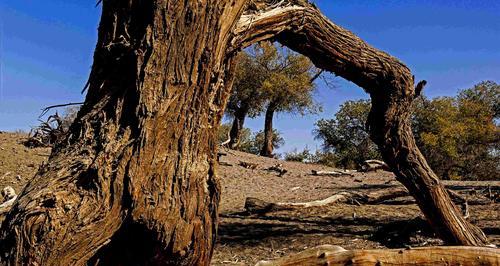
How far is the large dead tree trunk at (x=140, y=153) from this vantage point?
2.93 meters

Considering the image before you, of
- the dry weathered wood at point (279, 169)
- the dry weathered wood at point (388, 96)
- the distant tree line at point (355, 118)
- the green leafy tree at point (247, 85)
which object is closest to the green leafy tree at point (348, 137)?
the distant tree line at point (355, 118)

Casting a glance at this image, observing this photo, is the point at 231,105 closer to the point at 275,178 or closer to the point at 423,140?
the point at 423,140

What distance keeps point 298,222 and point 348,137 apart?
86.9 ft

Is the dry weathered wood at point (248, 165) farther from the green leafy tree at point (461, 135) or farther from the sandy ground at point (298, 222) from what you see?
the green leafy tree at point (461, 135)

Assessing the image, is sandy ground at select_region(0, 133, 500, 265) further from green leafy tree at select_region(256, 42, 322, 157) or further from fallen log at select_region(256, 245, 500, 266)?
green leafy tree at select_region(256, 42, 322, 157)

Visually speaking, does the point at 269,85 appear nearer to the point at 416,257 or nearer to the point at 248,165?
the point at 248,165

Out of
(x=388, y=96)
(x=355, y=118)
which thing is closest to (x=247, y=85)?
(x=355, y=118)

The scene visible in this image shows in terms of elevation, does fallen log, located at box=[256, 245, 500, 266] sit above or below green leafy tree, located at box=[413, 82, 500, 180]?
below

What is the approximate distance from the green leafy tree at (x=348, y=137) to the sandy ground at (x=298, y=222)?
18.7 m

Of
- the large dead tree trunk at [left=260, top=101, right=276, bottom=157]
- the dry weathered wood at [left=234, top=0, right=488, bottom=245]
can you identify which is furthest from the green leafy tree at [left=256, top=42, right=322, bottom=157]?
the dry weathered wood at [left=234, top=0, right=488, bottom=245]

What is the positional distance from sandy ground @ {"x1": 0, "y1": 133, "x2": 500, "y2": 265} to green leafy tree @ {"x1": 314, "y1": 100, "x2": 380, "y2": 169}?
18.7 meters

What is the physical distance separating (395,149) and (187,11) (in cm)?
319

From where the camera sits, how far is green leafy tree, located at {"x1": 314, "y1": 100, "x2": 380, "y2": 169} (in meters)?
32.0

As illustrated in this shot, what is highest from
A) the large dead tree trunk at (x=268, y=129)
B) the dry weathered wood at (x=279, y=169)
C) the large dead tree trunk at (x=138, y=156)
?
the large dead tree trunk at (x=268, y=129)
